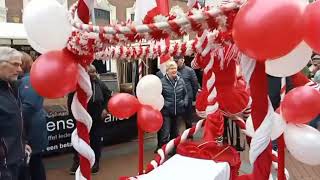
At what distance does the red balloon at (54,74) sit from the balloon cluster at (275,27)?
887 millimetres

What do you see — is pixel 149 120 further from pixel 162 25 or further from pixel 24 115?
pixel 162 25

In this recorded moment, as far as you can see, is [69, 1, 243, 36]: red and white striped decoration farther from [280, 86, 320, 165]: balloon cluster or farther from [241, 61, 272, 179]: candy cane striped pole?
[280, 86, 320, 165]: balloon cluster

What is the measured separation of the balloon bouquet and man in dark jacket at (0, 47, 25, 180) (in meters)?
0.84

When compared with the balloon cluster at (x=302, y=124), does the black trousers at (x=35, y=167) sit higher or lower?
lower

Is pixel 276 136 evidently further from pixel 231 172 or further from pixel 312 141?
pixel 231 172

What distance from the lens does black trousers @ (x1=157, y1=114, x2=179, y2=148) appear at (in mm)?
5547

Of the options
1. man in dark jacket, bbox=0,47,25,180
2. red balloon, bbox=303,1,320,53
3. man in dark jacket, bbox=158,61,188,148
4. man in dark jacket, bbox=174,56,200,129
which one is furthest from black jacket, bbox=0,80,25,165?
man in dark jacket, bbox=174,56,200,129

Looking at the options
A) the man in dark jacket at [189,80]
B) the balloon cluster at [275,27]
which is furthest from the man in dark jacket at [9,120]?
the man in dark jacket at [189,80]

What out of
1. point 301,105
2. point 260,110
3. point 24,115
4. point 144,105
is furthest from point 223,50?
point 24,115

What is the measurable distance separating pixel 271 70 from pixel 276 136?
398 millimetres

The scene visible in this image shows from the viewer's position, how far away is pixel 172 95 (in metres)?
5.59

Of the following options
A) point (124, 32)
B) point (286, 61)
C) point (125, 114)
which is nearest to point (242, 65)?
point (124, 32)

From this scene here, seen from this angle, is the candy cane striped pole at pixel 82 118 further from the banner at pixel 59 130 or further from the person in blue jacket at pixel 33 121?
the banner at pixel 59 130

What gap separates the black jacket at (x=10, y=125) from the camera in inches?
107
